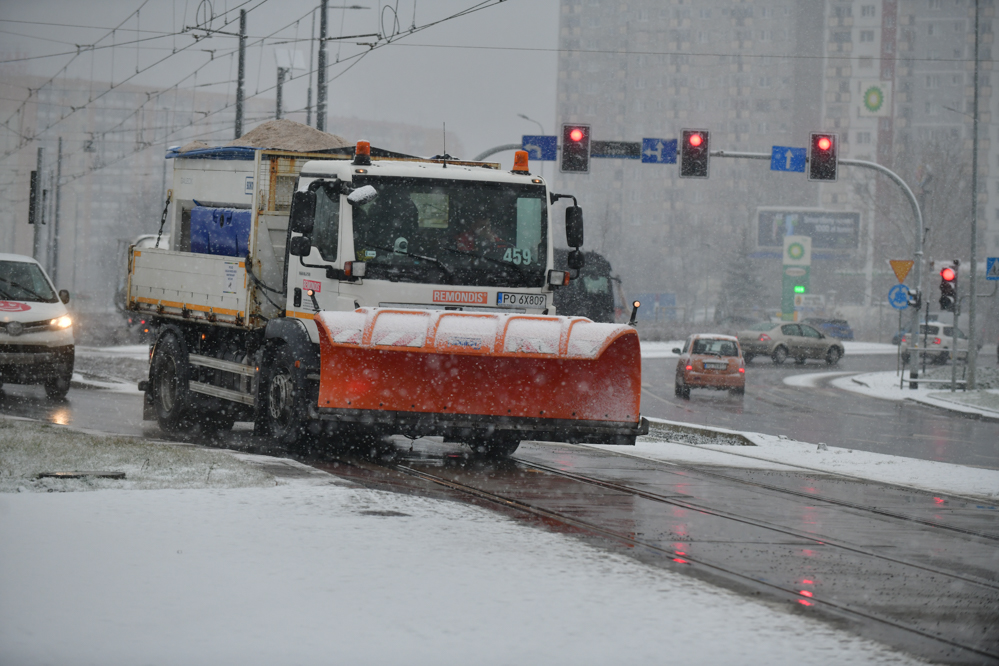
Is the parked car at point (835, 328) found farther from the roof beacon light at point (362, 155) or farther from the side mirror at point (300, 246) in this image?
the side mirror at point (300, 246)

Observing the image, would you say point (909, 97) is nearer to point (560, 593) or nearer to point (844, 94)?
point (844, 94)

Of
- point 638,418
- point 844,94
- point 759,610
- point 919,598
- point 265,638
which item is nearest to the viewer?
point 265,638

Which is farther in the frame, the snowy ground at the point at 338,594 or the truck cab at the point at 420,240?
the truck cab at the point at 420,240

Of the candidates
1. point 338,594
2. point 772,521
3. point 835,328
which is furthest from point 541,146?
point 835,328

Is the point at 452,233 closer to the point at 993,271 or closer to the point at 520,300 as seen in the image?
the point at 520,300

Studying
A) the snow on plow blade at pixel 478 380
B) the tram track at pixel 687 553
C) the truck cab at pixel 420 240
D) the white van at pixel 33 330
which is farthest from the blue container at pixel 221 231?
the white van at pixel 33 330

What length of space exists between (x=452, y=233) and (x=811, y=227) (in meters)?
106

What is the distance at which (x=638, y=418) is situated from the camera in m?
11.4

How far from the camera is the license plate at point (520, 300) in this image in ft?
40.2

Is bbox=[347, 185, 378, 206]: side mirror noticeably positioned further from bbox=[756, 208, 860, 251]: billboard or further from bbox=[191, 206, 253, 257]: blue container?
bbox=[756, 208, 860, 251]: billboard

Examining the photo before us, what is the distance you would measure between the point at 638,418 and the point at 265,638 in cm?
664

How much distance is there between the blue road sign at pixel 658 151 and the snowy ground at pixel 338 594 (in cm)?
2285

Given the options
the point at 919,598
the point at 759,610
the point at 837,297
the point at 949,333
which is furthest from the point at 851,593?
the point at 837,297

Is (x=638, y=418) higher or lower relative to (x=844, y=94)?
lower
